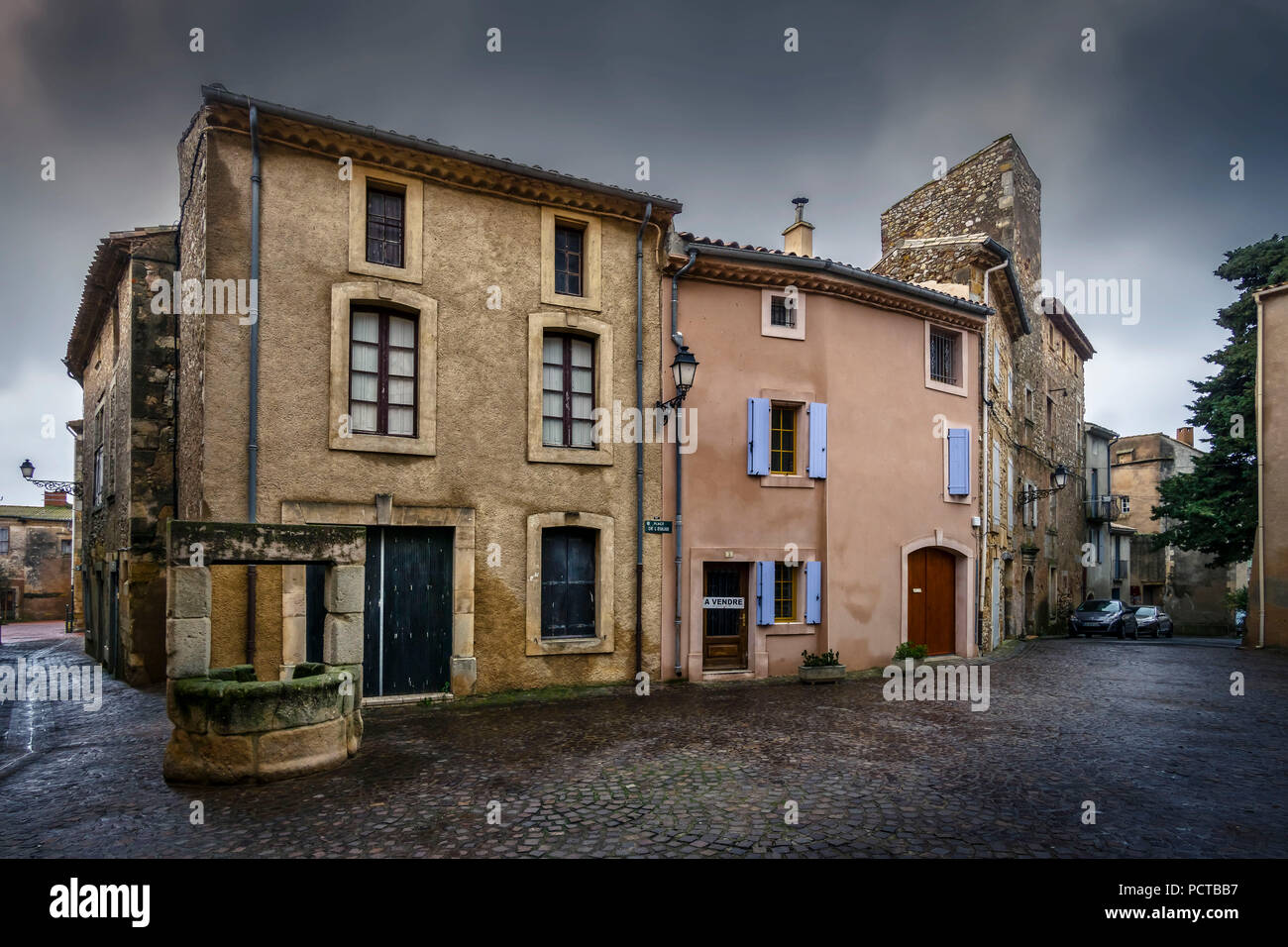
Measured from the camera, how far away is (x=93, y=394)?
57.5ft

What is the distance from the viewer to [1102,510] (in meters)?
30.6

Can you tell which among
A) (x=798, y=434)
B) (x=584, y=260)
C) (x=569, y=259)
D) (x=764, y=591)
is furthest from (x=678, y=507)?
(x=569, y=259)

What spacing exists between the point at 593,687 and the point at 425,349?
549cm

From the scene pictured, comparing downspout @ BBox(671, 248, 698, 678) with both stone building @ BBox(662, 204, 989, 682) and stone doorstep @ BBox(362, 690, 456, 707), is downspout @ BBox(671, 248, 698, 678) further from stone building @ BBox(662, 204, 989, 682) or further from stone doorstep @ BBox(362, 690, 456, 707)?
stone doorstep @ BBox(362, 690, 456, 707)

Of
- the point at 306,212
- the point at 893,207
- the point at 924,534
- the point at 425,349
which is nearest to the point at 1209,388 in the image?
the point at 893,207

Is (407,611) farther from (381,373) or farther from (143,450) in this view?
(143,450)

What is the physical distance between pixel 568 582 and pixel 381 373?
13.2 feet

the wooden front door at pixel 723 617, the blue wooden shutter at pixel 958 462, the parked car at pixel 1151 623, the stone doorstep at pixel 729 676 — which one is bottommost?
the parked car at pixel 1151 623

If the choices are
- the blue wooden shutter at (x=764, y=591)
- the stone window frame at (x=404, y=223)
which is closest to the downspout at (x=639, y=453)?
the blue wooden shutter at (x=764, y=591)

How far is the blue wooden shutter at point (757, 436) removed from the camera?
12.4m

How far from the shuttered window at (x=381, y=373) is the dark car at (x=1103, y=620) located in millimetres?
22458

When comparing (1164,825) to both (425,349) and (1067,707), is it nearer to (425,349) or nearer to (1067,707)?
(1067,707)

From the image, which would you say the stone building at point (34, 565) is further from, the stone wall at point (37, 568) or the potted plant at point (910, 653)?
the potted plant at point (910, 653)

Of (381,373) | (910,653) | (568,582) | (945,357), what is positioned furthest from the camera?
(945,357)
